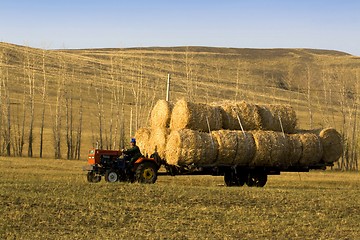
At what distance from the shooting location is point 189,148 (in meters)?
21.8

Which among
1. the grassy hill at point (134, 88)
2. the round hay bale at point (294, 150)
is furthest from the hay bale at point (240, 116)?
the grassy hill at point (134, 88)

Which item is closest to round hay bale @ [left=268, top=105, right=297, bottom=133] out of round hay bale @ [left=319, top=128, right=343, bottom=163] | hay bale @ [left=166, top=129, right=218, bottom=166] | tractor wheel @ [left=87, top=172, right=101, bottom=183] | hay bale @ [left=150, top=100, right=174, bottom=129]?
round hay bale @ [left=319, top=128, right=343, bottom=163]

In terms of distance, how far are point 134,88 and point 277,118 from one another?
50934 millimetres

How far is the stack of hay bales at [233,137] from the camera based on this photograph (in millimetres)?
22000

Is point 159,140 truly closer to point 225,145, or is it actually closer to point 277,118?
point 225,145

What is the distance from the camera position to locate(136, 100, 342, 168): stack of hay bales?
22.0 metres

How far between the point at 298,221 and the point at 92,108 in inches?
Result: 2126

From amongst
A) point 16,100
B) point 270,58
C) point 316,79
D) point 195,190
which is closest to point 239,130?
point 195,190

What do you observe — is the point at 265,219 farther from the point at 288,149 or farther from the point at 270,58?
the point at 270,58

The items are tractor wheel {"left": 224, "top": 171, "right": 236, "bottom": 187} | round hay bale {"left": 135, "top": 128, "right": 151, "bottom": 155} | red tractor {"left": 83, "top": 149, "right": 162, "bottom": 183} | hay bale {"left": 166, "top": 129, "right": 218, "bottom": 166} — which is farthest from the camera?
tractor wheel {"left": 224, "top": 171, "right": 236, "bottom": 187}

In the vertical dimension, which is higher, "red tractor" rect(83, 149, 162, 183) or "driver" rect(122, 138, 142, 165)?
"driver" rect(122, 138, 142, 165)

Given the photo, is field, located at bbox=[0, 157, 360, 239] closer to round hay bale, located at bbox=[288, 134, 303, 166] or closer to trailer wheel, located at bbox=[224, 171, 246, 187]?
round hay bale, located at bbox=[288, 134, 303, 166]

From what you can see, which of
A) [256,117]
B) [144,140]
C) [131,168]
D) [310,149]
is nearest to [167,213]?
[131,168]

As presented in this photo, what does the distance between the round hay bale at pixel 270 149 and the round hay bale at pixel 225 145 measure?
89 centimetres
